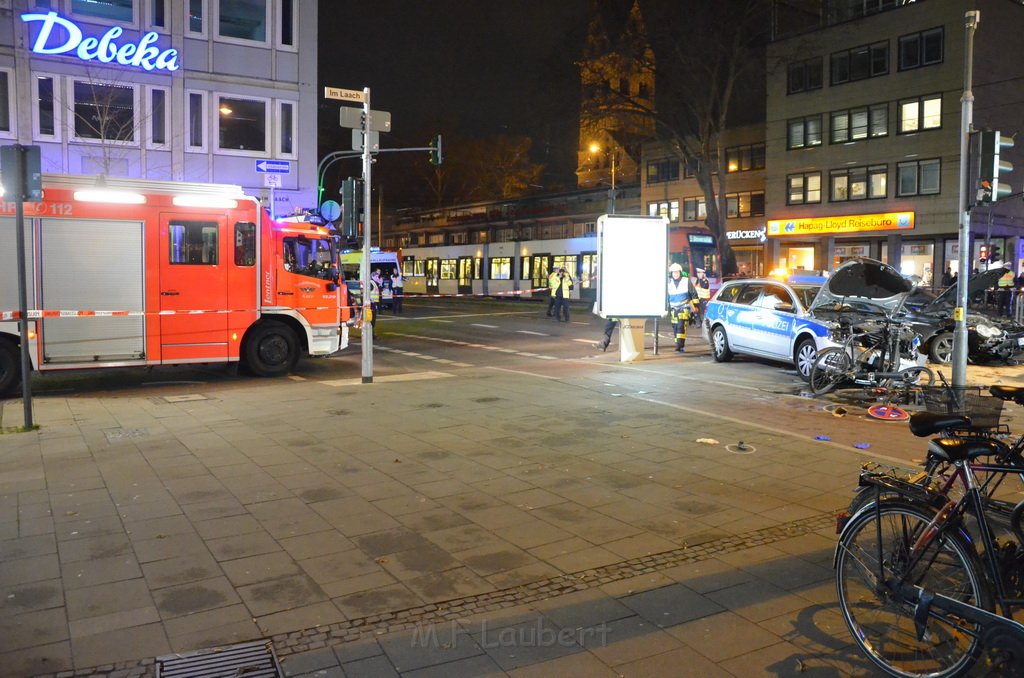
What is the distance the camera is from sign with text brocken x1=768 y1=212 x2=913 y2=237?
3944 centimetres

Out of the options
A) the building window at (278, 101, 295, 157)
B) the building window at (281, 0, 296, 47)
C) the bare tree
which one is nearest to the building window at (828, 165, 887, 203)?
the bare tree

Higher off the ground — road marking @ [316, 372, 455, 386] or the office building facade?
the office building facade

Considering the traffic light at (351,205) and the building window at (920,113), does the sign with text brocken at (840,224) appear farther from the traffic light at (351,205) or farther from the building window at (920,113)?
the traffic light at (351,205)

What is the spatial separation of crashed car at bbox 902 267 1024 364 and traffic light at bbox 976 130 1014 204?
4400 mm

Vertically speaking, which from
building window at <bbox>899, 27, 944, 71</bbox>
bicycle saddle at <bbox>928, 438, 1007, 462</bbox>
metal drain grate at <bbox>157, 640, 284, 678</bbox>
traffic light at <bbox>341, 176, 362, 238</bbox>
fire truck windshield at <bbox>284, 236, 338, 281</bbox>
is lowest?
metal drain grate at <bbox>157, 640, 284, 678</bbox>

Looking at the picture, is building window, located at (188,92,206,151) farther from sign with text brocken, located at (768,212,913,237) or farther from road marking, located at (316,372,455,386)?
sign with text brocken, located at (768,212,913,237)

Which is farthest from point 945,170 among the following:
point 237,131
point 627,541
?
point 627,541

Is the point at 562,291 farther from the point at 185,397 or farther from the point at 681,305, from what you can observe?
the point at 185,397

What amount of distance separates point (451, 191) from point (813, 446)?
7726cm

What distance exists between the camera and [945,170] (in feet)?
123

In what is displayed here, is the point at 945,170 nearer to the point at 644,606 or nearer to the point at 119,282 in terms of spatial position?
the point at 119,282

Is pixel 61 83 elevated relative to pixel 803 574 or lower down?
elevated

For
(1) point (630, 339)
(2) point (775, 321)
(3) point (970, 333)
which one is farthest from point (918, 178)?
(1) point (630, 339)

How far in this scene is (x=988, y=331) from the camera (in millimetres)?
16438
